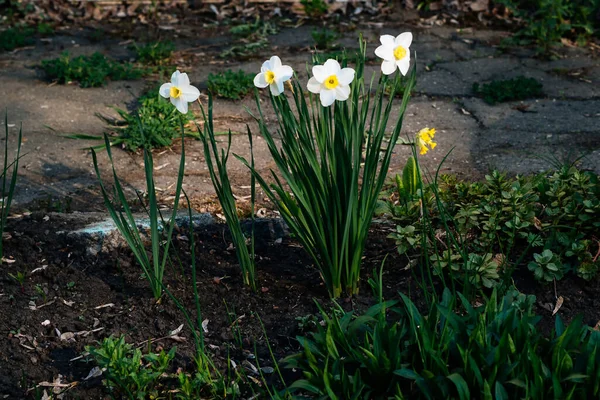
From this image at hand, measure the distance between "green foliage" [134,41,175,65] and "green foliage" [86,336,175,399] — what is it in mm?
3342

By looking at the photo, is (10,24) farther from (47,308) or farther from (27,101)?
(47,308)

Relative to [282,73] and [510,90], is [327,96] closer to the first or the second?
[282,73]

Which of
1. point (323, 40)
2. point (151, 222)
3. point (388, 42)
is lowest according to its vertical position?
point (323, 40)

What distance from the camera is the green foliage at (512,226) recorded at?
2.54m

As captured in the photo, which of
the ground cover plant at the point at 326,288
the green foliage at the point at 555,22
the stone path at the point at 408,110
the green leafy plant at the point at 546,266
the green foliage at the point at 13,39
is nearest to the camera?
the ground cover plant at the point at 326,288

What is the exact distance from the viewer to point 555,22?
5.43 meters

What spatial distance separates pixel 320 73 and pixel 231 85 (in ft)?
8.33

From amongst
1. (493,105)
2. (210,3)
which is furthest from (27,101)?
(493,105)

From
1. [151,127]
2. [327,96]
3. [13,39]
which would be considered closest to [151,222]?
[327,96]

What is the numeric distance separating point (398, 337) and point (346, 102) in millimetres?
722

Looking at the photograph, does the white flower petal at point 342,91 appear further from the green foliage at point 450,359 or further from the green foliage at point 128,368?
the green foliage at point 128,368

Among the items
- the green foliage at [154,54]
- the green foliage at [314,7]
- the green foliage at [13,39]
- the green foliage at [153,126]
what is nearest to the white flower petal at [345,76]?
the green foliage at [153,126]

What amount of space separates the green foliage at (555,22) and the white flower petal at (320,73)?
3592 millimetres

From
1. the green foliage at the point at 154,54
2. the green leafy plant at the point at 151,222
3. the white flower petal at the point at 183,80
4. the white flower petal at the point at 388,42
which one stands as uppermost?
the white flower petal at the point at 388,42
